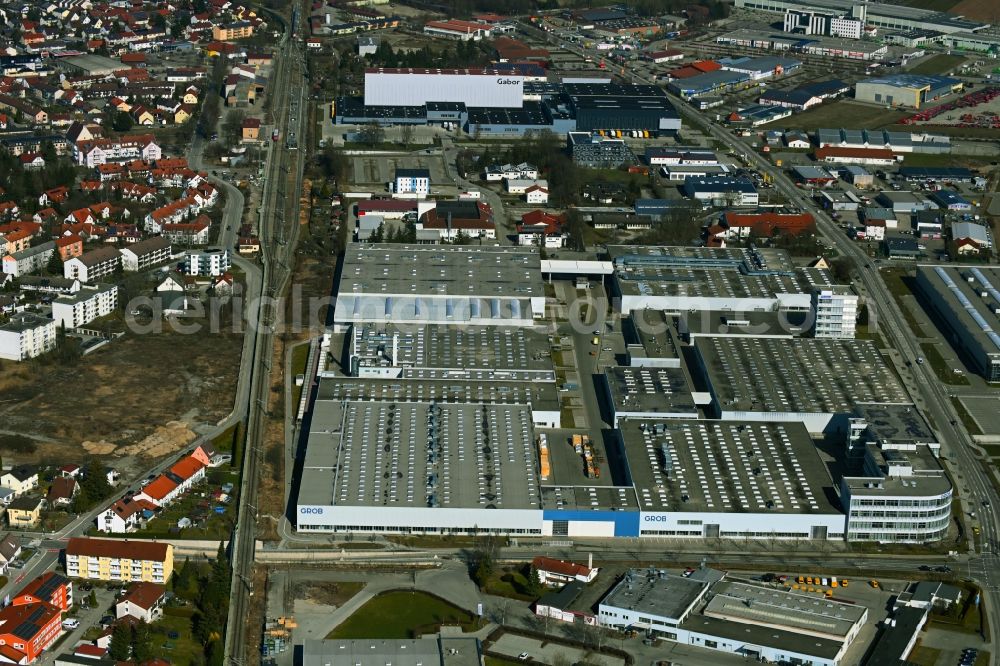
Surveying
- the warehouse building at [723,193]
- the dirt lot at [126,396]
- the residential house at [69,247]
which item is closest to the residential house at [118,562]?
the dirt lot at [126,396]

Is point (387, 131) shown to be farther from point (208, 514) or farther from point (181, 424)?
point (208, 514)

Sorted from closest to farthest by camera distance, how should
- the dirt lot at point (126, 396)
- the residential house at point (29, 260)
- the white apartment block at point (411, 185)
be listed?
the dirt lot at point (126, 396) → the residential house at point (29, 260) → the white apartment block at point (411, 185)

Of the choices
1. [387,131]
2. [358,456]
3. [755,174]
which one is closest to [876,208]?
[755,174]

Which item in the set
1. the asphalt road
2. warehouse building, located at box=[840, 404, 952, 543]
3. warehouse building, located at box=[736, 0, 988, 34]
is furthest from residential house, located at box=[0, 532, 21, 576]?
warehouse building, located at box=[736, 0, 988, 34]

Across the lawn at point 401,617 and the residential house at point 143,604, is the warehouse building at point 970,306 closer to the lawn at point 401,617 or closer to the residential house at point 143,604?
the lawn at point 401,617

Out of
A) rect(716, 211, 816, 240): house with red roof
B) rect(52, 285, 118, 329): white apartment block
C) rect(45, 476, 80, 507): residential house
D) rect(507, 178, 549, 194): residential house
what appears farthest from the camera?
rect(507, 178, 549, 194): residential house

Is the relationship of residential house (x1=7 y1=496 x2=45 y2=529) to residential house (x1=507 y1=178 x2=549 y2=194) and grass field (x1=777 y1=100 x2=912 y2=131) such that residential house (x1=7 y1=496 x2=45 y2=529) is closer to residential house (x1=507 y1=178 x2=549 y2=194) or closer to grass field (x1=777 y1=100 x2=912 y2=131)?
residential house (x1=507 y1=178 x2=549 y2=194)
